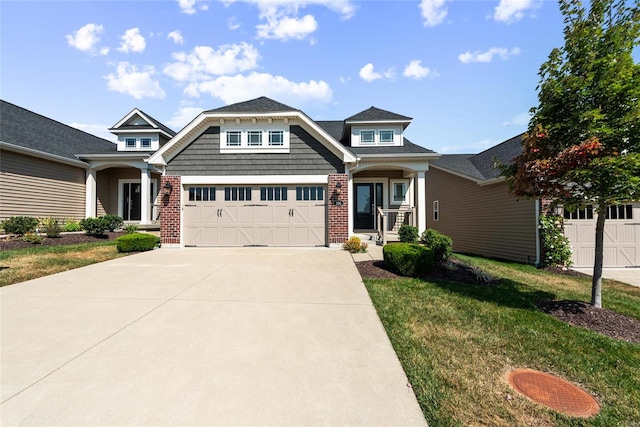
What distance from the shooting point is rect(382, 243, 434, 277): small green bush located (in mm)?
6863

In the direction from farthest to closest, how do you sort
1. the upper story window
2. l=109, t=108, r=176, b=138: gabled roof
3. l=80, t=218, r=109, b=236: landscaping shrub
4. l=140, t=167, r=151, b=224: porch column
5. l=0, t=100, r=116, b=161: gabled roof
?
l=109, t=108, r=176, b=138: gabled roof, l=140, t=167, r=151, b=224: porch column, l=80, t=218, r=109, b=236: landscaping shrub, l=0, t=100, r=116, b=161: gabled roof, the upper story window

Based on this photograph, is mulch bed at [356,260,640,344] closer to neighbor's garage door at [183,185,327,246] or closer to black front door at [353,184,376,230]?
neighbor's garage door at [183,185,327,246]

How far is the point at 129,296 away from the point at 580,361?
22.2 ft

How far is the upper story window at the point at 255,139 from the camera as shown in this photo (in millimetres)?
11461

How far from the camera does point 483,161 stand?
15047 millimetres

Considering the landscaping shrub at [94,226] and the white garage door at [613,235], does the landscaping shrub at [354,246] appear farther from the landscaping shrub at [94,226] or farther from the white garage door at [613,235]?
the landscaping shrub at [94,226]

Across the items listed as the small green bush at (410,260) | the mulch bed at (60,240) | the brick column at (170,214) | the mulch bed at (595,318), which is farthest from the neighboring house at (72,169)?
the mulch bed at (595,318)

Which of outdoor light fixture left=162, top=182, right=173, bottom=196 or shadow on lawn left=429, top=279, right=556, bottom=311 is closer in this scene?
shadow on lawn left=429, top=279, right=556, bottom=311

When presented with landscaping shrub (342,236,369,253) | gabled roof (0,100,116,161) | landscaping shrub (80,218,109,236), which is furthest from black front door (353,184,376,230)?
gabled roof (0,100,116,161)

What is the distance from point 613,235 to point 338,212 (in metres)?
9.84

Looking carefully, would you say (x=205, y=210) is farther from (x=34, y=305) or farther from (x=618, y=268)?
(x=618, y=268)

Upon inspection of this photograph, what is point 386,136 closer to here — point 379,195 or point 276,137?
point 379,195

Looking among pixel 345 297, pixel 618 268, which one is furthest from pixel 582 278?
pixel 345 297

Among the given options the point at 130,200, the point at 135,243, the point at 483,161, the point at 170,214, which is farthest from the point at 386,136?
the point at 130,200
